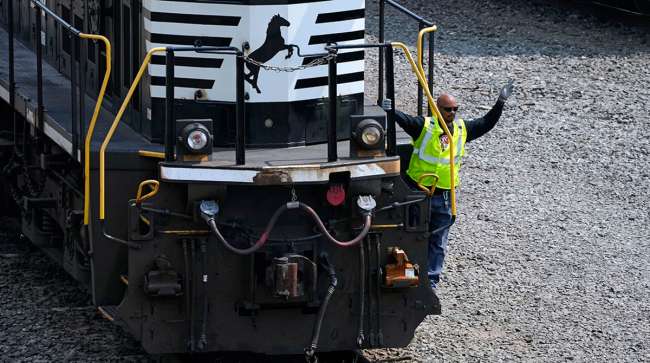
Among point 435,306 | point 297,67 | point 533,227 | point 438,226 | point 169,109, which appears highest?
point 297,67

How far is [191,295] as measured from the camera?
683 centimetres

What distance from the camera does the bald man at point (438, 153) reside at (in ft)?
25.5

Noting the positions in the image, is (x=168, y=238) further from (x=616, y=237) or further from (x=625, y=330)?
(x=616, y=237)

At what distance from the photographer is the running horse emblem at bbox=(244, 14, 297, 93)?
7.16m

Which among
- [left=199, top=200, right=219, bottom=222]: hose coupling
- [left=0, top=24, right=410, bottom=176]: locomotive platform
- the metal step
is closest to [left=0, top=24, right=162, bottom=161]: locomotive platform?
[left=0, top=24, right=410, bottom=176]: locomotive platform

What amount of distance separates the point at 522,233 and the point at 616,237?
748mm

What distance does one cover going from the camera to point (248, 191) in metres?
6.81

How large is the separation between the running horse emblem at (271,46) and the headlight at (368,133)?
72 cm

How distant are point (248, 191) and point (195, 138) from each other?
416mm

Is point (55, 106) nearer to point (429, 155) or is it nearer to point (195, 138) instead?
point (195, 138)

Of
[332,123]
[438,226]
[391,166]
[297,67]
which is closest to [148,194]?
[332,123]

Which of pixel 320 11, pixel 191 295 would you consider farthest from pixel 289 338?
pixel 320 11

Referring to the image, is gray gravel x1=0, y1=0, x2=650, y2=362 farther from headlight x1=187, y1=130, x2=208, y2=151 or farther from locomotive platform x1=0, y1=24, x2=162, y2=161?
headlight x1=187, y1=130, x2=208, y2=151

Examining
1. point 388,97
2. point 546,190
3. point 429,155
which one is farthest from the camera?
point 546,190
